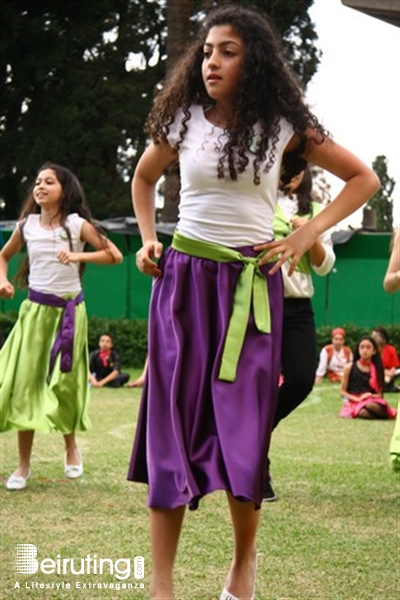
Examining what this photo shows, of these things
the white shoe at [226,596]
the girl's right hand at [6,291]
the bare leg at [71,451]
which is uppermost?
the girl's right hand at [6,291]

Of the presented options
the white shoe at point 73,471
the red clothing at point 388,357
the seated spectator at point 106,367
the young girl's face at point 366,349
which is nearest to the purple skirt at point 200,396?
the white shoe at point 73,471

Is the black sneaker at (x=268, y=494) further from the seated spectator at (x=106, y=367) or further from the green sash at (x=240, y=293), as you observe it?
the seated spectator at (x=106, y=367)

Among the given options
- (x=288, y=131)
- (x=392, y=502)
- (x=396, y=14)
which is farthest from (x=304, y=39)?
(x=288, y=131)

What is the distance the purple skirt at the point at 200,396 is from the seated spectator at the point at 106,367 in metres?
11.7

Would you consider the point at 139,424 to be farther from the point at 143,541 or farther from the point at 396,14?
the point at 396,14

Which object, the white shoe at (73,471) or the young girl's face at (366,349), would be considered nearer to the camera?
the white shoe at (73,471)

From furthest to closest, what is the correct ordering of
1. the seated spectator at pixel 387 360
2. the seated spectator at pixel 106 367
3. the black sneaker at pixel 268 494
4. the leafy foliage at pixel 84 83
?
the leafy foliage at pixel 84 83, the seated spectator at pixel 106 367, the seated spectator at pixel 387 360, the black sneaker at pixel 268 494

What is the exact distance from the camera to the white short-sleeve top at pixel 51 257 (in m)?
7.04

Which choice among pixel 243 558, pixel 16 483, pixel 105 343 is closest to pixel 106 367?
pixel 105 343

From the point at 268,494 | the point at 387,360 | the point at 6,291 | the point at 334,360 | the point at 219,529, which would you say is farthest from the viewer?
the point at 334,360

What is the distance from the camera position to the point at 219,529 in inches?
220

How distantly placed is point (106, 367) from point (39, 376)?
28.6 feet

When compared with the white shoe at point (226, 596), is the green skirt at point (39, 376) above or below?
above

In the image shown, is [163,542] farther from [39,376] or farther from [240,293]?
[39,376]
